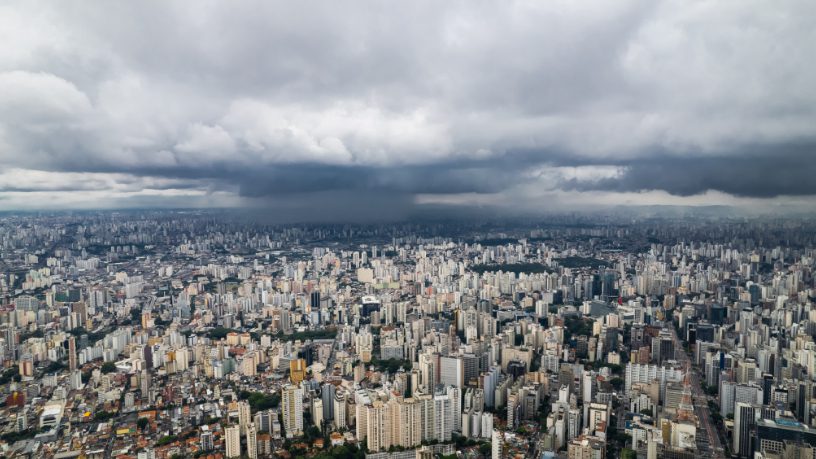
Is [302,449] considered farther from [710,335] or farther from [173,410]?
[710,335]

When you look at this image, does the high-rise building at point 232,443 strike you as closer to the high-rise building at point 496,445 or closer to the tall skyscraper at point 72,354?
the high-rise building at point 496,445

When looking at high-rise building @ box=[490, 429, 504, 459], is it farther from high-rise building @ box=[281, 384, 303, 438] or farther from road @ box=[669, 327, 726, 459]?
high-rise building @ box=[281, 384, 303, 438]

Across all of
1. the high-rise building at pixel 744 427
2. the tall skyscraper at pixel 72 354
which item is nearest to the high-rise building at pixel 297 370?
the tall skyscraper at pixel 72 354

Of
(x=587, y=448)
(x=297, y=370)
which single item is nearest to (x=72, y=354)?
(x=297, y=370)

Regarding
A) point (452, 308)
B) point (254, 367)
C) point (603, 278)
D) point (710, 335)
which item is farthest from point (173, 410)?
point (603, 278)

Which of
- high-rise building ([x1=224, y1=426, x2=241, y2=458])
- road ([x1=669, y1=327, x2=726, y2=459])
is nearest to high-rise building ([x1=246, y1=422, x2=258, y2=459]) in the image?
high-rise building ([x1=224, y1=426, x2=241, y2=458])

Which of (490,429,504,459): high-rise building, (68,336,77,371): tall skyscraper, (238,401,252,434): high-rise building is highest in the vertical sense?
(68,336,77,371): tall skyscraper
